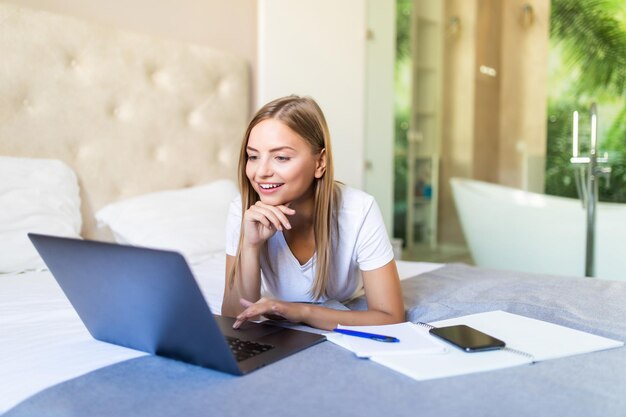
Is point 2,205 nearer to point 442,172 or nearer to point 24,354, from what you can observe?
point 24,354

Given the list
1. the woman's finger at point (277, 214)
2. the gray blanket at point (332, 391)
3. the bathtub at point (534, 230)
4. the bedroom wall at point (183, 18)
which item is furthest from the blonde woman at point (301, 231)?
the bathtub at point (534, 230)

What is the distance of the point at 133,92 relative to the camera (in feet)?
7.73

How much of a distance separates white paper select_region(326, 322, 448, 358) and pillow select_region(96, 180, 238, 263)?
3.63 feet

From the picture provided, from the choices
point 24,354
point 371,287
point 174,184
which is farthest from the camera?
point 174,184

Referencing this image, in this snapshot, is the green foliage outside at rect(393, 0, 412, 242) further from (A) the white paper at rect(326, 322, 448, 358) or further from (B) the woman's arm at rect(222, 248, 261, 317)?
(A) the white paper at rect(326, 322, 448, 358)

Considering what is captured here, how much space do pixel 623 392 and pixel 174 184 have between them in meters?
1.99

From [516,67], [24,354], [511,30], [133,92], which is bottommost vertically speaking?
[24,354]

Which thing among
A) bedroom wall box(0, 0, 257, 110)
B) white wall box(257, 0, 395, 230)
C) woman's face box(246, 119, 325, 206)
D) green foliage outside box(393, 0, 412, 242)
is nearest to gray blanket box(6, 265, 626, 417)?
woman's face box(246, 119, 325, 206)

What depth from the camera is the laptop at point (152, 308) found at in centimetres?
84

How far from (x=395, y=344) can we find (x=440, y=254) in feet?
7.98

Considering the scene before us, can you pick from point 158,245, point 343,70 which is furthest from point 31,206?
point 343,70

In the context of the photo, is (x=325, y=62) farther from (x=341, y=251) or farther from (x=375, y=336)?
(x=375, y=336)

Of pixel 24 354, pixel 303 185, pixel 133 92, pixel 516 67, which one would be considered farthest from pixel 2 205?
pixel 516 67

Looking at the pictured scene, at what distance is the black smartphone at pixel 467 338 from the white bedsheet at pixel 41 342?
53 centimetres
